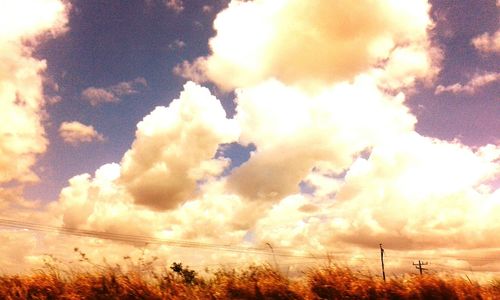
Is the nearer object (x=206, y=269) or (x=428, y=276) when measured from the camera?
(x=428, y=276)

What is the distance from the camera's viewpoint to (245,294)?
7.34m

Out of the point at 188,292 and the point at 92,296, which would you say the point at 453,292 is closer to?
the point at 188,292

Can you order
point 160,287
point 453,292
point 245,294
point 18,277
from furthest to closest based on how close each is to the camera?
1. point 18,277
2. point 160,287
3. point 245,294
4. point 453,292

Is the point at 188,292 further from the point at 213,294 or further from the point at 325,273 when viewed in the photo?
the point at 325,273

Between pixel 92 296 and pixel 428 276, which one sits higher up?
pixel 428 276

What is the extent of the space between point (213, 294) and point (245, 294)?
601 mm

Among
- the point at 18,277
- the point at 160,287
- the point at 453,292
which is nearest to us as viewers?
the point at 453,292

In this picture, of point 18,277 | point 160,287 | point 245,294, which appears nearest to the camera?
point 245,294

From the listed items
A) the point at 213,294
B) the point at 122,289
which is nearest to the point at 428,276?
the point at 213,294

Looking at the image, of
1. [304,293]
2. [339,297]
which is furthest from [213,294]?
[339,297]

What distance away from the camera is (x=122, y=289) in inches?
305

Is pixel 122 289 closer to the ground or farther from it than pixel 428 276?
closer to the ground

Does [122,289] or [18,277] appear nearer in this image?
[122,289]

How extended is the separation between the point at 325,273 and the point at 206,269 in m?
2.37
